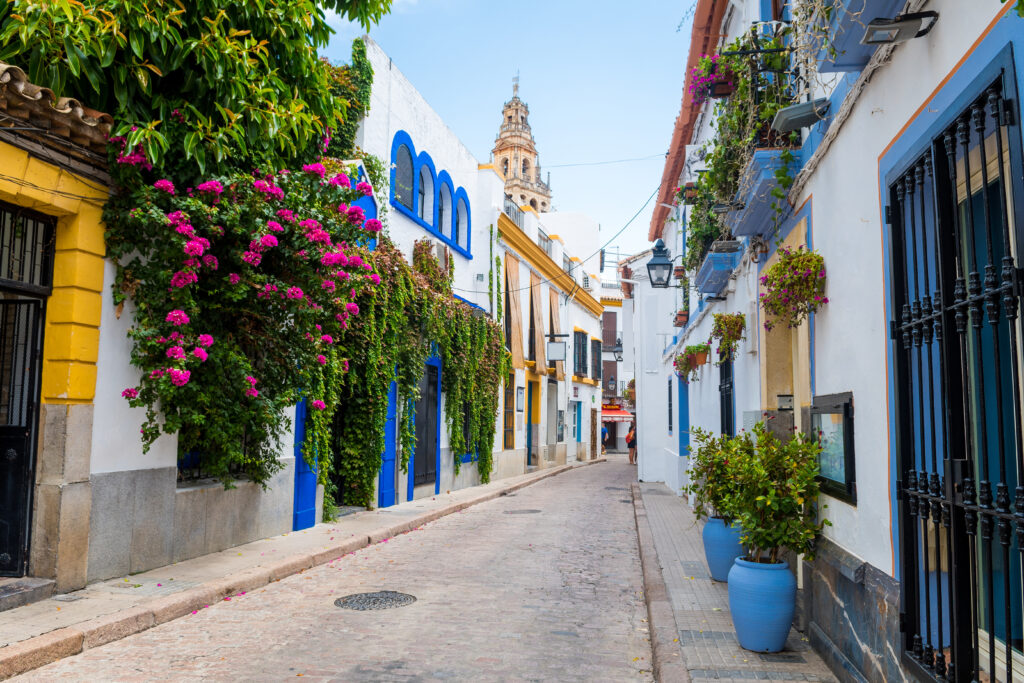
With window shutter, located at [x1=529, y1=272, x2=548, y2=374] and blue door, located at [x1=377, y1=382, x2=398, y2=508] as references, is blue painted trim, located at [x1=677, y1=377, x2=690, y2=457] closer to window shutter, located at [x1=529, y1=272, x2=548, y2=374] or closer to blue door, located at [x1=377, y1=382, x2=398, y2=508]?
blue door, located at [x1=377, y1=382, x2=398, y2=508]

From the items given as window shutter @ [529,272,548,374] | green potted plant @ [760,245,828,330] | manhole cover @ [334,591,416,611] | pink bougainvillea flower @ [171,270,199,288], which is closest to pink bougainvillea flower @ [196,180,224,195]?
pink bougainvillea flower @ [171,270,199,288]

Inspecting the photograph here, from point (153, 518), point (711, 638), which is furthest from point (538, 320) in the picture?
point (711, 638)

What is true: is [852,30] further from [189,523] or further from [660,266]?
[660,266]

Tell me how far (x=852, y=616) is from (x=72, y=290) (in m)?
6.65

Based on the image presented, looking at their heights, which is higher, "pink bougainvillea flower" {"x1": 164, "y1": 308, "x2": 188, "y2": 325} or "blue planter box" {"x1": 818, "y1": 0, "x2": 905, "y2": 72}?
"blue planter box" {"x1": 818, "y1": 0, "x2": 905, "y2": 72}

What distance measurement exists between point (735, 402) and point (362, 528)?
5569mm

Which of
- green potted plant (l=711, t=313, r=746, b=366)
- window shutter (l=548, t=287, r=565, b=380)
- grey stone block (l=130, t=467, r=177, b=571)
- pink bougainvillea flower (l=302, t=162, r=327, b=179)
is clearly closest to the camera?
grey stone block (l=130, t=467, r=177, b=571)

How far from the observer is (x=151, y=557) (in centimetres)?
748

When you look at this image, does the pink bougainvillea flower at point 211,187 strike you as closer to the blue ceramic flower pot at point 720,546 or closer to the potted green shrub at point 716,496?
the potted green shrub at point 716,496

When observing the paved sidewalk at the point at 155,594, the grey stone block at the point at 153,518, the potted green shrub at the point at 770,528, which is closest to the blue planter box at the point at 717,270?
the potted green shrub at the point at 770,528

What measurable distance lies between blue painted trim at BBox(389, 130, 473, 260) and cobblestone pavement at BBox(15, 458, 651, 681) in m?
7.02

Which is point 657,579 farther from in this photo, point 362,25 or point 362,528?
point 362,25

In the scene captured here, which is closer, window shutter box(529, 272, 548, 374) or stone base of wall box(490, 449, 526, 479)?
stone base of wall box(490, 449, 526, 479)

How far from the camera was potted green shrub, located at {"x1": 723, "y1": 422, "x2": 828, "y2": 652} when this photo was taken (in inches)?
209
